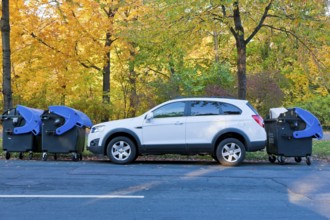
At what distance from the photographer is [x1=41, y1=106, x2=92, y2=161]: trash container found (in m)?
11.8

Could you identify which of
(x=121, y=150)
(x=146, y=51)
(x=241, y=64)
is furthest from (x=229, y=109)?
(x=146, y=51)

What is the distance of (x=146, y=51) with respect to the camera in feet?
82.2

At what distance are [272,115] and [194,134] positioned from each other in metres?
2.53

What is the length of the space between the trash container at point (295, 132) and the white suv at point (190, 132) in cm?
64

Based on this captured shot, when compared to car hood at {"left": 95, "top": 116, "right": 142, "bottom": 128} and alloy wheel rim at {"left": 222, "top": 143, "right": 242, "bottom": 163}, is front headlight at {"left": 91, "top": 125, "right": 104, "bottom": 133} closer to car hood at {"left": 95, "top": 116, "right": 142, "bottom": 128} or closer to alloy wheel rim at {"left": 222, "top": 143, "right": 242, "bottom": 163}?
car hood at {"left": 95, "top": 116, "right": 142, "bottom": 128}

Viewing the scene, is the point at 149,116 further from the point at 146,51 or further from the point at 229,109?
the point at 146,51

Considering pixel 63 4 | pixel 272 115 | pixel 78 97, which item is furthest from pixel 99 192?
pixel 78 97

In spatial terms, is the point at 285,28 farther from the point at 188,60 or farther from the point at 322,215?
the point at 188,60

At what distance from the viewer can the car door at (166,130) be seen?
1127cm

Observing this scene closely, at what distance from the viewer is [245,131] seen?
11164 millimetres

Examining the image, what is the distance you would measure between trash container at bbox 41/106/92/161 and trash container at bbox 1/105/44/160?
358 millimetres

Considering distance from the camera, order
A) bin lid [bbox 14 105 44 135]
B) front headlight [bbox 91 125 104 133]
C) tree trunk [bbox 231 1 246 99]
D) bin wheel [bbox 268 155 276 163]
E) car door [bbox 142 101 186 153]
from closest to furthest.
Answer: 1. car door [bbox 142 101 186 153]
2. front headlight [bbox 91 125 104 133]
3. bin lid [bbox 14 105 44 135]
4. bin wheel [bbox 268 155 276 163]
5. tree trunk [bbox 231 1 246 99]

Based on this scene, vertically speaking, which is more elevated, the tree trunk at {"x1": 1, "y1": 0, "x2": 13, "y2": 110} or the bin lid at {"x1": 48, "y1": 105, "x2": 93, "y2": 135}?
the tree trunk at {"x1": 1, "y1": 0, "x2": 13, "y2": 110}

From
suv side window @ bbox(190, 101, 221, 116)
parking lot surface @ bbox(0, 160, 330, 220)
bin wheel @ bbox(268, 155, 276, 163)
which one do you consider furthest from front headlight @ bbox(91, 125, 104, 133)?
bin wheel @ bbox(268, 155, 276, 163)
